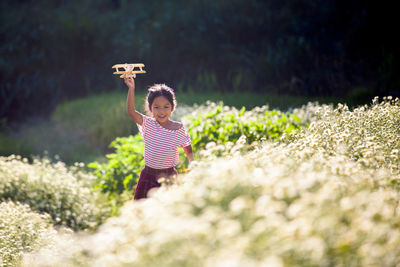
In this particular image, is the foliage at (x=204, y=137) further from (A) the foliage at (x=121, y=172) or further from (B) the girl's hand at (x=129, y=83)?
(B) the girl's hand at (x=129, y=83)

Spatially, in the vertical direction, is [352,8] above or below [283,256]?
above

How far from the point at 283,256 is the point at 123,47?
1188cm

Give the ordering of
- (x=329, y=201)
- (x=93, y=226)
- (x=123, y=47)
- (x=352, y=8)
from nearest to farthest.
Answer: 1. (x=329, y=201)
2. (x=93, y=226)
3. (x=352, y=8)
4. (x=123, y=47)

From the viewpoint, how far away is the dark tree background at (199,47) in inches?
371

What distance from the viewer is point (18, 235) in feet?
12.6

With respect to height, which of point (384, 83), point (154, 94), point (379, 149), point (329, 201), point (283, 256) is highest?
point (384, 83)

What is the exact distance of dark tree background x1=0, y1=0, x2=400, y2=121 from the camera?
30.9ft

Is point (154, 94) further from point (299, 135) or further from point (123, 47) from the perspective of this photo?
point (123, 47)

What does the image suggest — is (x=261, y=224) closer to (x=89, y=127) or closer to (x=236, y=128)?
(x=236, y=128)

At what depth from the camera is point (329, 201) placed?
6.68 ft

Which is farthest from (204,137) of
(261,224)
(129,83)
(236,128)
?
(261,224)

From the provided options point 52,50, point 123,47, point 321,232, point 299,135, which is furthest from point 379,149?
point 52,50

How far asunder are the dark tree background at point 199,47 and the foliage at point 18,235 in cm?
585

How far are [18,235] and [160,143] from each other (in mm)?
1501
